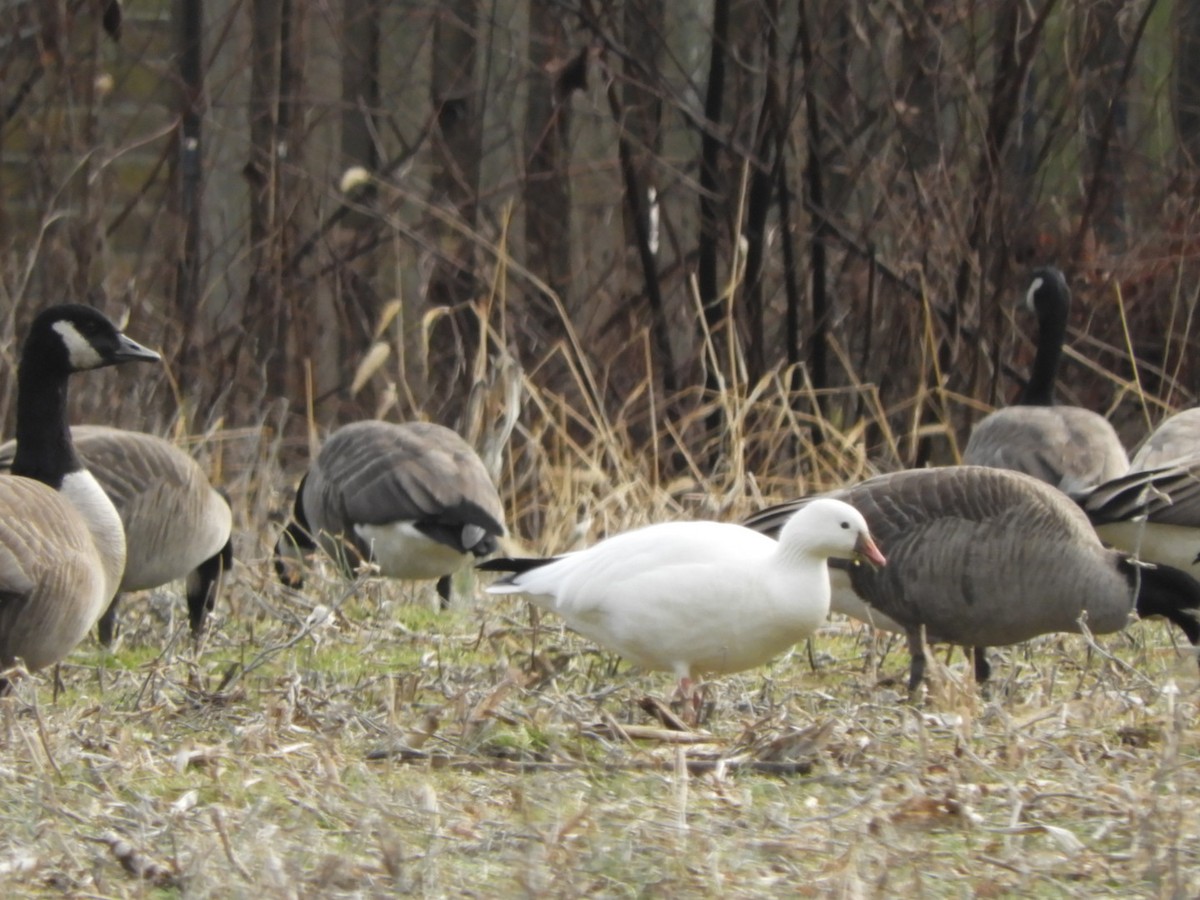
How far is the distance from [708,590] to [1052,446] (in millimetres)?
3220

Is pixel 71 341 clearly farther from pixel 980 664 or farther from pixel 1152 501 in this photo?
pixel 1152 501

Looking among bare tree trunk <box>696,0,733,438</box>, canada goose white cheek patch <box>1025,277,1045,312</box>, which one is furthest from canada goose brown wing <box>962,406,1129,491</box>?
Answer: bare tree trunk <box>696,0,733,438</box>

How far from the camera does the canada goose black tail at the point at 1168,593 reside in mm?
6312

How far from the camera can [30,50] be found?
10430 millimetres

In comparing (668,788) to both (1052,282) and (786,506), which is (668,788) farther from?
(1052,282)

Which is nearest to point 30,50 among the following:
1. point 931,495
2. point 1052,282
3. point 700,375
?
point 700,375

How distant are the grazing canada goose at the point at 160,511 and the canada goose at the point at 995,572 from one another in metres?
2.68

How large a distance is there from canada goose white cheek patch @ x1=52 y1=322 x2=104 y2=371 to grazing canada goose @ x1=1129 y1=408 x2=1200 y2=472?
396cm

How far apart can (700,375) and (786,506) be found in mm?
4088

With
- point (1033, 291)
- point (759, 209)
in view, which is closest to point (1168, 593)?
point (1033, 291)

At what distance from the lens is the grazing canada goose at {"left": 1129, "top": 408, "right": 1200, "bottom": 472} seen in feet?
25.6

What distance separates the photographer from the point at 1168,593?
6.36 m

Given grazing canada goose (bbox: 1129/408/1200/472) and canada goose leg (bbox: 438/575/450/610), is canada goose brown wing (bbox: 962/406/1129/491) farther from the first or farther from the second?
canada goose leg (bbox: 438/575/450/610)

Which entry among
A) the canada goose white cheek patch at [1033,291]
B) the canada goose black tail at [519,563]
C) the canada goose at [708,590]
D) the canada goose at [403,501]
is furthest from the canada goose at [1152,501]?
the canada goose at [403,501]
